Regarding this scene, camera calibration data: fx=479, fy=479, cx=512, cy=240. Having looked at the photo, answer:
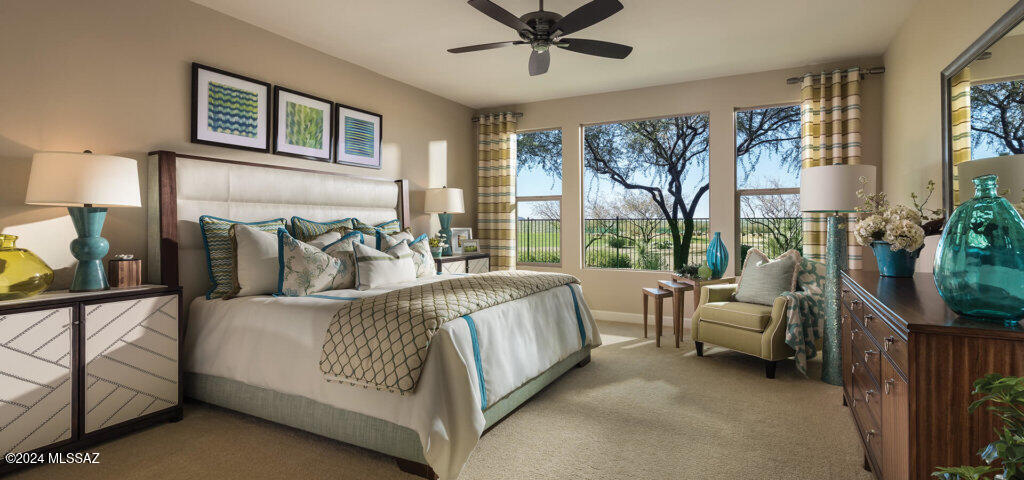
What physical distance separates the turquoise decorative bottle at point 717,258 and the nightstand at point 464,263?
2398 mm

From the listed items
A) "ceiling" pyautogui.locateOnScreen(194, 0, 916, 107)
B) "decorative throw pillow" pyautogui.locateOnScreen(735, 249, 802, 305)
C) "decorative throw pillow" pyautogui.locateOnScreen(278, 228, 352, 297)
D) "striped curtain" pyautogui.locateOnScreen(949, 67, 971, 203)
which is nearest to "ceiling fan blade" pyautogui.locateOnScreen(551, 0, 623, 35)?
"ceiling" pyautogui.locateOnScreen(194, 0, 916, 107)

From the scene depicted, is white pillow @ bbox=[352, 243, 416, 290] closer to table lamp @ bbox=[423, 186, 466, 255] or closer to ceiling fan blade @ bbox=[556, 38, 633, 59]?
table lamp @ bbox=[423, 186, 466, 255]

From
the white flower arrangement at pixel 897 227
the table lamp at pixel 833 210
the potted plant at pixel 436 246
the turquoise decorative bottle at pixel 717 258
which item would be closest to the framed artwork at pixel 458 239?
the potted plant at pixel 436 246

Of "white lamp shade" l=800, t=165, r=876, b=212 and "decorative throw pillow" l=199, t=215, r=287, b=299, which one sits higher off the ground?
"white lamp shade" l=800, t=165, r=876, b=212

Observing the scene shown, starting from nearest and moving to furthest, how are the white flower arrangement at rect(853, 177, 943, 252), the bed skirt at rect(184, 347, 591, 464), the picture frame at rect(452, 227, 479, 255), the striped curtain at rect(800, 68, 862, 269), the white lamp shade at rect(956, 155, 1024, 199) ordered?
1. the white lamp shade at rect(956, 155, 1024, 199)
2. the bed skirt at rect(184, 347, 591, 464)
3. the white flower arrangement at rect(853, 177, 943, 252)
4. the striped curtain at rect(800, 68, 862, 269)
5. the picture frame at rect(452, 227, 479, 255)

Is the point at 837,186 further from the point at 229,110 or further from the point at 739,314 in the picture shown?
the point at 229,110

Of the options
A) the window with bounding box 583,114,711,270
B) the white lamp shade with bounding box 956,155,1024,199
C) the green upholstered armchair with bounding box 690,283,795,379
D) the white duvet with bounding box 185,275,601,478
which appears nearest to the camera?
the white lamp shade with bounding box 956,155,1024,199

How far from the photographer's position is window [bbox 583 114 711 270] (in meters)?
5.65

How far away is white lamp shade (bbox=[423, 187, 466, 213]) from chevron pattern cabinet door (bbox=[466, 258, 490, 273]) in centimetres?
61

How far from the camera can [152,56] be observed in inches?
118

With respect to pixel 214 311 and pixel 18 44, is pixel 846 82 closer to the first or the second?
pixel 214 311

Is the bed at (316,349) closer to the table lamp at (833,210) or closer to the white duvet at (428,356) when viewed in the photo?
the white duvet at (428,356)

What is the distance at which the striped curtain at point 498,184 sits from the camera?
5906 mm

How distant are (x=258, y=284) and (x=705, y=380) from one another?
303cm
